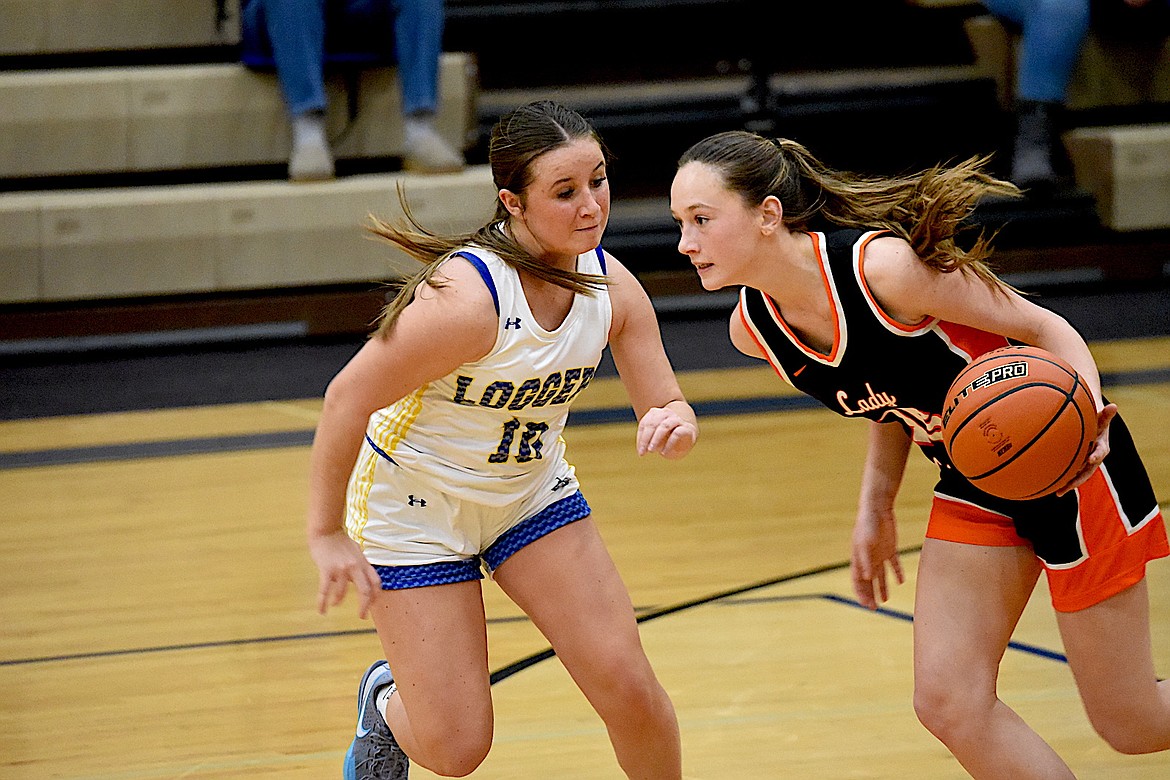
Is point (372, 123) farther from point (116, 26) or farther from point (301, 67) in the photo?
point (116, 26)

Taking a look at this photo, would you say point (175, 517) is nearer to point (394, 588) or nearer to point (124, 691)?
point (124, 691)

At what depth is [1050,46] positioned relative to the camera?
7262 mm

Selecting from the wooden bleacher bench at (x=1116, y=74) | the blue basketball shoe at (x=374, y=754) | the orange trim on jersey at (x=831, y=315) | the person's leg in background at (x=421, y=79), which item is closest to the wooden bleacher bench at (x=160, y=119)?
the person's leg in background at (x=421, y=79)

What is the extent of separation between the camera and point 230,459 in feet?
18.2

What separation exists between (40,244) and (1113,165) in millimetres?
5716

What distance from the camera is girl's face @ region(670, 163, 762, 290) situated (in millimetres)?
2449

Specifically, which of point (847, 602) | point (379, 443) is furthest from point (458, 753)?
point (847, 602)

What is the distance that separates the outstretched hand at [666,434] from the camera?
2.44 m

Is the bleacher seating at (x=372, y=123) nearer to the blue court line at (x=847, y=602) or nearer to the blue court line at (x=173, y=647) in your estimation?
the blue court line at (x=173, y=647)

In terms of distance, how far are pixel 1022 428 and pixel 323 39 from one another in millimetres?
5731

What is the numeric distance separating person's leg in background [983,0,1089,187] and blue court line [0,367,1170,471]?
1708 mm

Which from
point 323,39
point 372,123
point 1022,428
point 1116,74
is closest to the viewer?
point 1022,428

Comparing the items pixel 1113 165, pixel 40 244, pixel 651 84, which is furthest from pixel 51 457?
pixel 1113 165

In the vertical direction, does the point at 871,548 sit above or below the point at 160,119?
above
